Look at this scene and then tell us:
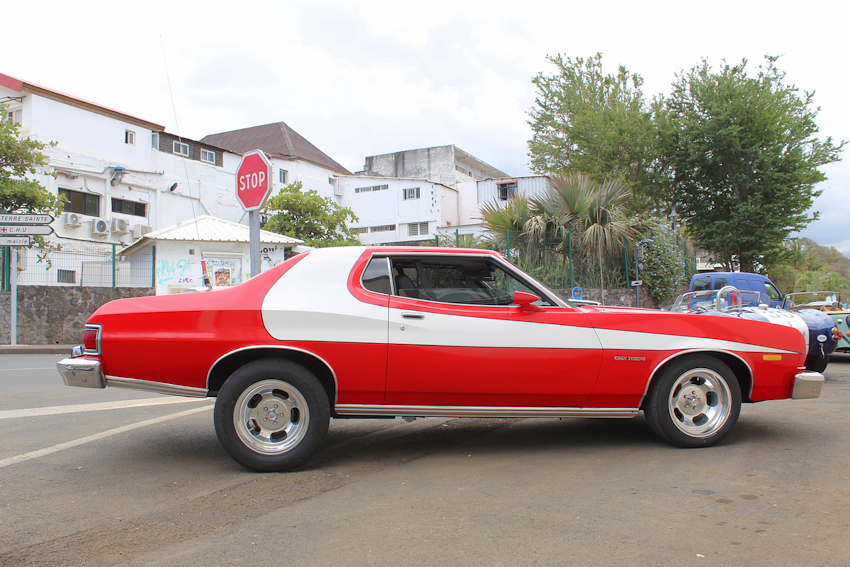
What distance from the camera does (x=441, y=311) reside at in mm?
Answer: 4438

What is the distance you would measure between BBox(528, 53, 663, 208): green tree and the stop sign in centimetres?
1910

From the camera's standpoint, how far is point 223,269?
20344mm

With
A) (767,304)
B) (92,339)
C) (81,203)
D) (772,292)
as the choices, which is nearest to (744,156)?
(772,292)

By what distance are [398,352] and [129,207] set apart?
28.7 m

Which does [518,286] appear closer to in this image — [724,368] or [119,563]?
[724,368]

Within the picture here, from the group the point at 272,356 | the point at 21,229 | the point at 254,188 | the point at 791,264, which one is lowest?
the point at 272,356

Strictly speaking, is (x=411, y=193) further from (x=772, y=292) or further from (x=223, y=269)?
(x=772, y=292)

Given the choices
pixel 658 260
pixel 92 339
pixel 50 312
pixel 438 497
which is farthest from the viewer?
pixel 658 260

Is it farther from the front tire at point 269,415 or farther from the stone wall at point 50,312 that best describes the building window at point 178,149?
the front tire at point 269,415

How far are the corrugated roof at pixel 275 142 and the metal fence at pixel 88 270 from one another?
24595 millimetres

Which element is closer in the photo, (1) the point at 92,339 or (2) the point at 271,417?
(2) the point at 271,417

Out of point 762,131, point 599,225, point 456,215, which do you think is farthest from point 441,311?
point 456,215

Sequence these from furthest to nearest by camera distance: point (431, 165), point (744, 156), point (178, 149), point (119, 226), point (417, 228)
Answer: point (431, 165) → point (417, 228) → point (178, 149) → point (119, 226) → point (744, 156)

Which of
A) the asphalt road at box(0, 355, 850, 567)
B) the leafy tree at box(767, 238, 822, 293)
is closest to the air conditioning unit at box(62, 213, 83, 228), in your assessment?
the asphalt road at box(0, 355, 850, 567)
